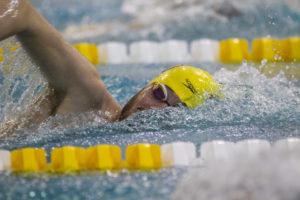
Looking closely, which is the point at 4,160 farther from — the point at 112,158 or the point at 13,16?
the point at 13,16

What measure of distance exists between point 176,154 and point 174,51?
7.75 feet

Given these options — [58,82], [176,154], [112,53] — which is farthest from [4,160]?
[112,53]

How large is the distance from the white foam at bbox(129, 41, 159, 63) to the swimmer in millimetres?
1833

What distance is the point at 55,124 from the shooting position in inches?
125

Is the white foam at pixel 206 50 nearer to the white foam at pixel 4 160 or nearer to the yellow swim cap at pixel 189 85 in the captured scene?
the yellow swim cap at pixel 189 85

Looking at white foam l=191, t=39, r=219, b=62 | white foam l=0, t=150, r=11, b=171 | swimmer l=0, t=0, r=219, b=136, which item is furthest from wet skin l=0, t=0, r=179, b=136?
white foam l=191, t=39, r=219, b=62

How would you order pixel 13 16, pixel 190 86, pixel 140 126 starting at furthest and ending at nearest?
1. pixel 190 86
2. pixel 140 126
3. pixel 13 16

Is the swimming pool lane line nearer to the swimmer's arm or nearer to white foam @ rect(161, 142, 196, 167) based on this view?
white foam @ rect(161, 142, 196, 167)

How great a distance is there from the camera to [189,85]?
328 centimetres

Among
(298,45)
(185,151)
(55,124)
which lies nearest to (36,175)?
(55,124)

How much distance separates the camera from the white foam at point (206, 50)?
200 inches

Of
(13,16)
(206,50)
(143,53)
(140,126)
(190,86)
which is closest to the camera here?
(13,16)

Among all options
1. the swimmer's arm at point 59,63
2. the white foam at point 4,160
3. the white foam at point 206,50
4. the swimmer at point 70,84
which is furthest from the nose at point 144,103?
the white foam at point 206,50

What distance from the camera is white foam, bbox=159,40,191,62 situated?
515 centimetres
